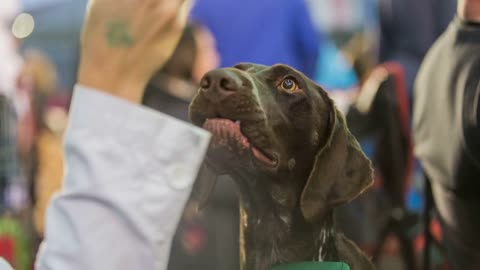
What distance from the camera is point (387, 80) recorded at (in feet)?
3.34

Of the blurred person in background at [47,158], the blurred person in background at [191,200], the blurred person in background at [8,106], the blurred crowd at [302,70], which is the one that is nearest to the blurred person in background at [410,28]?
the blurred crowd at [302,70]

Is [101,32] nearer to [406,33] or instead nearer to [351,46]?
[406,33]

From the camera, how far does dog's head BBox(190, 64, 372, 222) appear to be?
0.66 meters

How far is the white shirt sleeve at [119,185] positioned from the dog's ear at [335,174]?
10 cm

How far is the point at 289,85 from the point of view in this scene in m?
0.70

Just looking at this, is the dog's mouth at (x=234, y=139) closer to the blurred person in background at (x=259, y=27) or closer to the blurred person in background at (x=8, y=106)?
the blurred person in background at (x=259, y=27)

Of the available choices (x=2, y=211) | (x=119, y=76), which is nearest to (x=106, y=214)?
(x=119, y=76)

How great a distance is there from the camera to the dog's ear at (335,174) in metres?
0.69

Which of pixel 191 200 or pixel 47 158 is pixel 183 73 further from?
pixel 47 158

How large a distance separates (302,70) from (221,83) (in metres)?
0.21

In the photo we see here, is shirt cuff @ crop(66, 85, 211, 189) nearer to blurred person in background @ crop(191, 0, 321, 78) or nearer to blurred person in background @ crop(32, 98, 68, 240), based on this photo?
blurred person in background @ crop(191, 0, 321, 78)

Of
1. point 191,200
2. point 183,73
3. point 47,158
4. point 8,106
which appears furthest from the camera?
point 8,106

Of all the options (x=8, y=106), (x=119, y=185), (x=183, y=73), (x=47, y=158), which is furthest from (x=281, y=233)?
(x=8, y=106)

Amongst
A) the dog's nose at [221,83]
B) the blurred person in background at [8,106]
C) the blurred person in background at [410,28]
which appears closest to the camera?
the dog's nose at [221,83]
